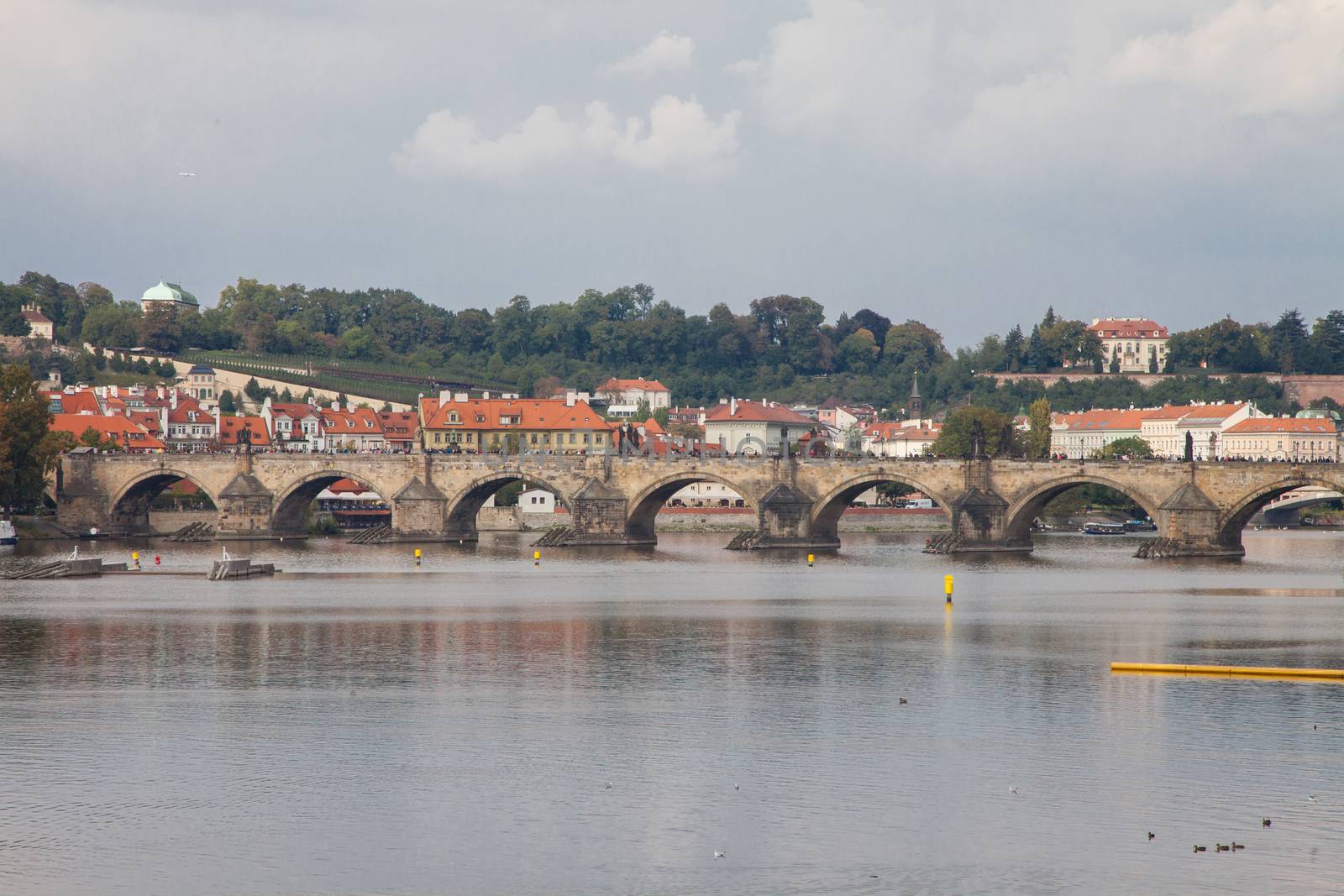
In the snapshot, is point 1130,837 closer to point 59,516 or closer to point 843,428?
point 59,516

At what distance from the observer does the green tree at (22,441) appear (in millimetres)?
68938

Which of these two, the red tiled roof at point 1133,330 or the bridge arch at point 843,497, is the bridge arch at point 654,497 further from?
the red tiled roof at point 1133,330

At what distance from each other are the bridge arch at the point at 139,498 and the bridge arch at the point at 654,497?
743 inches

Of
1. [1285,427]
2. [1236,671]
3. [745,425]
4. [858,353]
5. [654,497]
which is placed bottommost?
[1236,671]

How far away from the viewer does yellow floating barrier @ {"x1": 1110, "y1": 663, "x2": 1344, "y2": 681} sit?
29312 millimetres

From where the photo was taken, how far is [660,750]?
23.0 m

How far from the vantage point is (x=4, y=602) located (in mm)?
44500

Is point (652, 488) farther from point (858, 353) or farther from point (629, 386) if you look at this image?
point (858, 353)

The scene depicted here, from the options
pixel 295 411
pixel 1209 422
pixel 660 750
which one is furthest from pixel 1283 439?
pixel 660 750

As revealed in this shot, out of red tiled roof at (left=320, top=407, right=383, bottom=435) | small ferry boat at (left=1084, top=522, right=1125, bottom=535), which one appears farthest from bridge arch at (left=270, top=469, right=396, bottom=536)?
red tiled roof at (left=320, top=407, right=383, bottom=435)

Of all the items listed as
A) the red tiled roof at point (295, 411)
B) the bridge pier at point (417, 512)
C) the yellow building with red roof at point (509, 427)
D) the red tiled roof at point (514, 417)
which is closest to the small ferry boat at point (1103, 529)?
the yellow building with red roof at point (509, 427)

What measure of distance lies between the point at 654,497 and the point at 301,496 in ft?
55.2

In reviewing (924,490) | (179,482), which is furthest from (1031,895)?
(179,482)

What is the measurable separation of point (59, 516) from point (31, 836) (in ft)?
212
